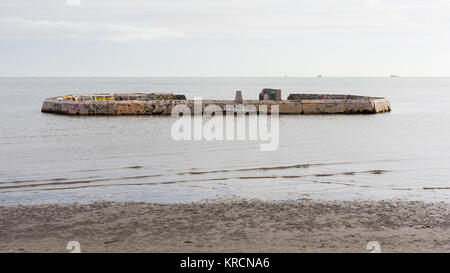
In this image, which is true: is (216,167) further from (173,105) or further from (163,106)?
(173,105)

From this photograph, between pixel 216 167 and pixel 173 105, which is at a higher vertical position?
pixel 173 105

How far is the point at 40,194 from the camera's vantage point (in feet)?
28.1

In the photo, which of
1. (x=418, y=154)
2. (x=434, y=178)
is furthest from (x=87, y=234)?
(x=418, y=154)

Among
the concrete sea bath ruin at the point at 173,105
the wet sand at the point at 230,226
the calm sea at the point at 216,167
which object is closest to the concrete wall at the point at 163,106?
the concrete sea bath ruin at the point at 173,105

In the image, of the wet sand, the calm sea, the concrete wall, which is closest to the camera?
the wet sand

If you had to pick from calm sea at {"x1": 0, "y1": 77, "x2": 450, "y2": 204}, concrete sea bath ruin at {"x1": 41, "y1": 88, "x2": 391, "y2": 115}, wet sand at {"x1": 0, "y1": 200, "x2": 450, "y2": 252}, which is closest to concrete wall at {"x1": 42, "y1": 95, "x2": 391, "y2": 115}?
Answer: concrete sea bath ruin at {"x1": 41, "y1": 88, "x2": 391, "y2": 115}

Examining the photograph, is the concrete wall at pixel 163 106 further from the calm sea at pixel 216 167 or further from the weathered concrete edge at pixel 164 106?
the calm sea at pixel 216 167

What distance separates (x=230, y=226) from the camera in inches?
258

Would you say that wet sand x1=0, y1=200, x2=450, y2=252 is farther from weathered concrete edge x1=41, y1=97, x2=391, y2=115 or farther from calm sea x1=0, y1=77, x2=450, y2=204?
weathered concrete edge x1=41, y1=97, x2=391, y2=115

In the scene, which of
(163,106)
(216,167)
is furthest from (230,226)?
(163,106)

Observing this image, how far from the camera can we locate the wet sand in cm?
568

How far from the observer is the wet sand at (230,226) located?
568 cm
